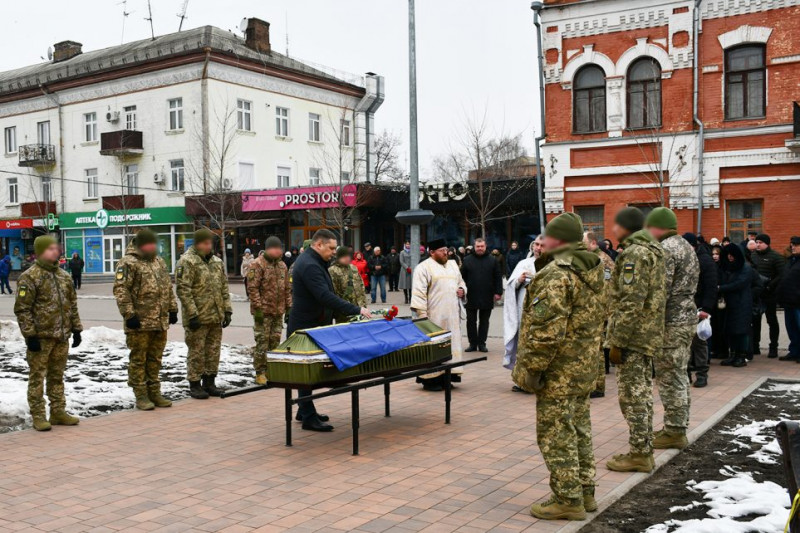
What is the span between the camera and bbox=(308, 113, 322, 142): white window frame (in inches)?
1706

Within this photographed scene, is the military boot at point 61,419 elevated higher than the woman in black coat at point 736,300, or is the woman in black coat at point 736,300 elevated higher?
the woman in black coat at point 736,300

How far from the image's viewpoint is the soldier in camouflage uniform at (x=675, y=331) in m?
6.87

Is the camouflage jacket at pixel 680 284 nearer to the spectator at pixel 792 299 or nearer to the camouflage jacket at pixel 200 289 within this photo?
the camouflage jacket at pixel 200 289

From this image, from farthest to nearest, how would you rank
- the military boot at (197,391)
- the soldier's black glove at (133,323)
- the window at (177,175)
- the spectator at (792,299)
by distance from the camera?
the window at (177,175) < the spectator at (792,299) < the military boot at (197,391) < the soldier's black glove at (133,323)

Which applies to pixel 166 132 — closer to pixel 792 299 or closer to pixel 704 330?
pixel 792 299

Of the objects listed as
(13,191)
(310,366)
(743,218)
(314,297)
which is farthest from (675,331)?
(13,191)

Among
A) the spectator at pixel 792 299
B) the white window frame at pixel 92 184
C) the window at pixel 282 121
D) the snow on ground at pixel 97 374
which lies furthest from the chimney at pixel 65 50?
the spectator at pixel 792 299

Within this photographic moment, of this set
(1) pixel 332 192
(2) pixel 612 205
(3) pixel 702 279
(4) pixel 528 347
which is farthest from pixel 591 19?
(4) pixel 528 347

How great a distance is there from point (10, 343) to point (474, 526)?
12422mm

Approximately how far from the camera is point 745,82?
22.8m

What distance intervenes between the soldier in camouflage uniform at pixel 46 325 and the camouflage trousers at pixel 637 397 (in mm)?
5516

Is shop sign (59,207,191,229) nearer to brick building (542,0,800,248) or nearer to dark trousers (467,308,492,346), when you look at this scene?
brick building (542,0,800,248)

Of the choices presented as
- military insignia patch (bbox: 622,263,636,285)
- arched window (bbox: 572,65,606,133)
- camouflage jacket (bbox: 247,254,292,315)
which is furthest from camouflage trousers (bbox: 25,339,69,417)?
arched window (bbox: 572,65,606,133)

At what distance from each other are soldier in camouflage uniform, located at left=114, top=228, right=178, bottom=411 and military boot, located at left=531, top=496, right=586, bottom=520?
16.9 feet
